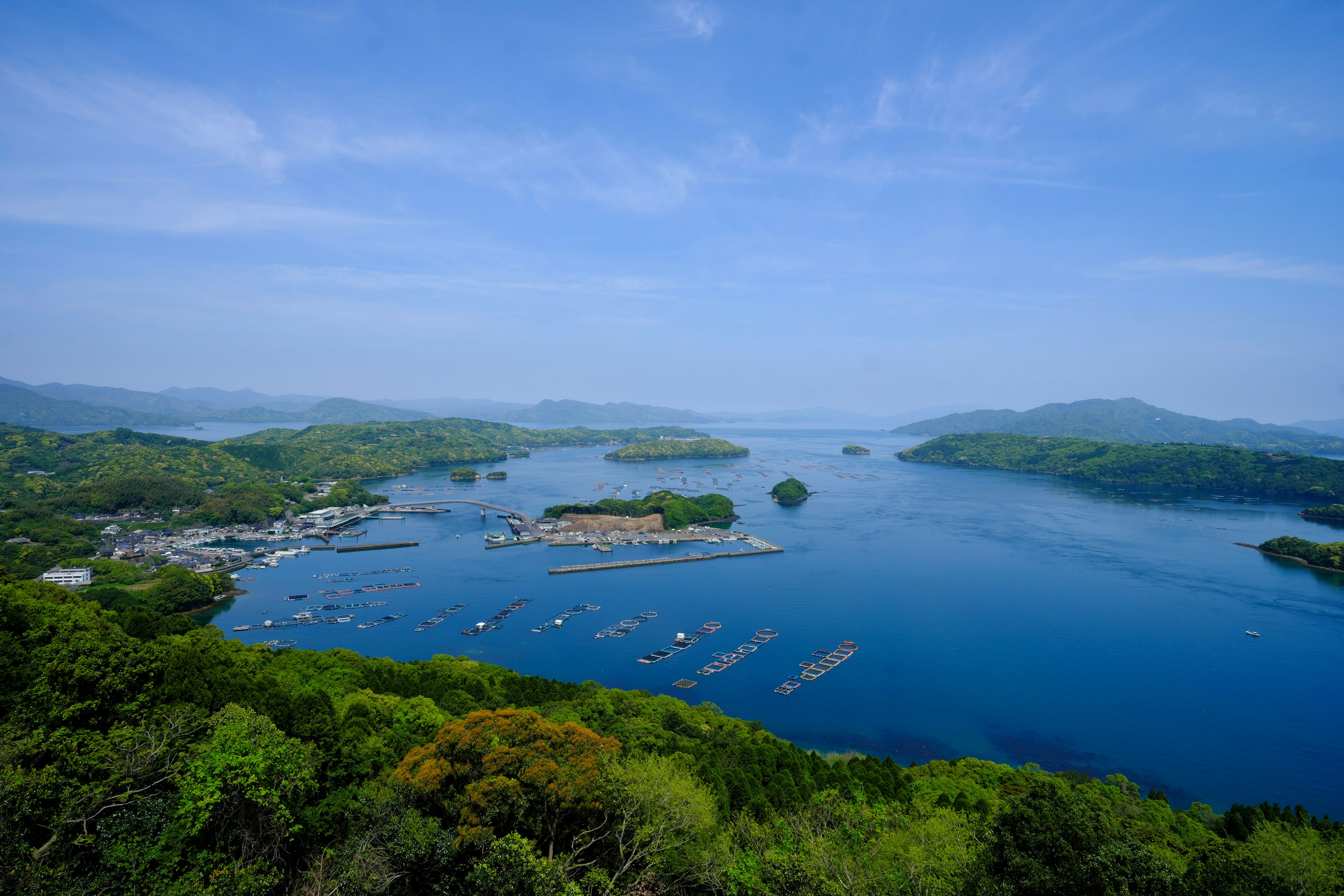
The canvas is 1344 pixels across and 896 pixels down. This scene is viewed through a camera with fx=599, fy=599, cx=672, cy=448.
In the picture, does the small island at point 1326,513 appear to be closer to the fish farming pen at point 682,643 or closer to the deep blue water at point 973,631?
the deep blue water at point 973,631

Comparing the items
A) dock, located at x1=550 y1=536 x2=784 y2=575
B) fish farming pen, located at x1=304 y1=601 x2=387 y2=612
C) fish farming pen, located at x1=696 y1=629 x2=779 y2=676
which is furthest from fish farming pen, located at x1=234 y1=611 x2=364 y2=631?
fish farming pen, located at x1=696 y1=629 x2=779 y2=676

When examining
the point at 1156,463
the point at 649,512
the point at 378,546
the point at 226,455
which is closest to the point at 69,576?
the point at 378,546

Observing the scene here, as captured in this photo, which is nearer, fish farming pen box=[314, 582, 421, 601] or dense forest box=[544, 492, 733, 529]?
fish farming pen box=[314, 582, 421, 601]

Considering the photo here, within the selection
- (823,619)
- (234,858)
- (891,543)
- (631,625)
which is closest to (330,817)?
(234,858)

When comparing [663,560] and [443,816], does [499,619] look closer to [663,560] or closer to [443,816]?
[663,560]

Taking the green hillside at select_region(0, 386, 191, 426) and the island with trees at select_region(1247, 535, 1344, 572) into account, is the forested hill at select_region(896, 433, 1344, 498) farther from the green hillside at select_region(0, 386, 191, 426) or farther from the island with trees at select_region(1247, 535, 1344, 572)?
the green hillside at select_region(0, 386, 191, 426)

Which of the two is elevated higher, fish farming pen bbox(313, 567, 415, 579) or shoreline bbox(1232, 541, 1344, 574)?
shoreline bbox(1232, 541, 1344, 574)
